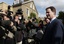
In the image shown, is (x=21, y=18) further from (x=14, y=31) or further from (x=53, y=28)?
(x=53, y=28)

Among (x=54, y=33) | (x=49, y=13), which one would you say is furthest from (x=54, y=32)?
(x=49, y=13)

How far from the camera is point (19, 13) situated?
8398mm

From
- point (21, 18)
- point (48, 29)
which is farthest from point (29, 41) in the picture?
point (48, 29)

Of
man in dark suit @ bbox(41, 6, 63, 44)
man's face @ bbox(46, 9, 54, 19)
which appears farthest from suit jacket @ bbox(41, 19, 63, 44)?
man's face @ bbox(46, 9, 54, 19)

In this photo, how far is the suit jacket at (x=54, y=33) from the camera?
601cm

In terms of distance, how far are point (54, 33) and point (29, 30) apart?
118 inches

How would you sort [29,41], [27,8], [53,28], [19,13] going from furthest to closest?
[27,8] < [29,41] < [19,13] < [53,28]

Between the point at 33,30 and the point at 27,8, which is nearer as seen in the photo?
the point at 33,30

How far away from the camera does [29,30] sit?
897 cm

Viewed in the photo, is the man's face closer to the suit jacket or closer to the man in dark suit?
the man in dark suit

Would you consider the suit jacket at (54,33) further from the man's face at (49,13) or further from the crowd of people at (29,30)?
the man's face at (49,13)

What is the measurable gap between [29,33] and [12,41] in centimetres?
130

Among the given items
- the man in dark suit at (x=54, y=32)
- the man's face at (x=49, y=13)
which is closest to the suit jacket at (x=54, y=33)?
the man in dark suit at (x=54, y=32)

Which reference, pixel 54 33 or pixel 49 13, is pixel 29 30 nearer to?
pixel 49 13
